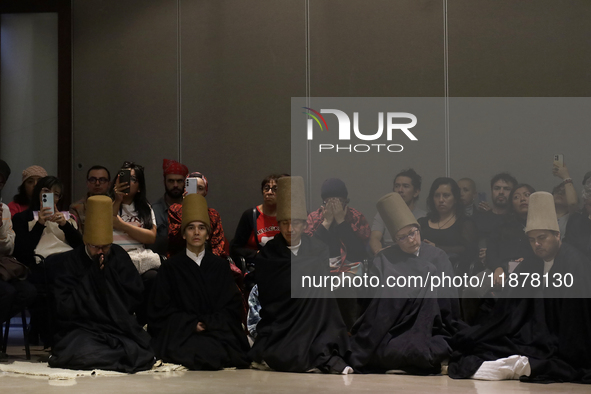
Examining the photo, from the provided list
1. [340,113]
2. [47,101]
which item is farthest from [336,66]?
[47,101]

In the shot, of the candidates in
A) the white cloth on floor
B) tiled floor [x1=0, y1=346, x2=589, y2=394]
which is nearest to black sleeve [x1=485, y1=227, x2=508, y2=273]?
the white cloth on floor

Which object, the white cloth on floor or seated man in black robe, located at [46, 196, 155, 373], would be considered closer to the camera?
the white cloth on floor

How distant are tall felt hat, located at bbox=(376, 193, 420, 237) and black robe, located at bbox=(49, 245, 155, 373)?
1.64 metres

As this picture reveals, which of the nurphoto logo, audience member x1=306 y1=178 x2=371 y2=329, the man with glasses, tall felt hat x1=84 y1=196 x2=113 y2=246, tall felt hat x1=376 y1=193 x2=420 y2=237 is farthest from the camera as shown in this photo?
the nurphoto logo

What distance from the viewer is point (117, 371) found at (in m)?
4.09

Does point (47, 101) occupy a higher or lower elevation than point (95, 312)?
higher

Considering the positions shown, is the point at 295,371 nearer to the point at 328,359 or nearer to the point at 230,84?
the point at 328,359

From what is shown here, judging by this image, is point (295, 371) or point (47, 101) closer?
point (295, 371)

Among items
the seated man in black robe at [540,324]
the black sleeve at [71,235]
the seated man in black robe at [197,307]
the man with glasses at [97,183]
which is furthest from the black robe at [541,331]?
the man with glasses at [97,183]

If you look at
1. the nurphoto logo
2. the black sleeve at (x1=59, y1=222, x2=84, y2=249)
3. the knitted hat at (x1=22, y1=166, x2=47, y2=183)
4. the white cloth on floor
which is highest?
the nurphoto logo

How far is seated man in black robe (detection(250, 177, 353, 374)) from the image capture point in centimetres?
415

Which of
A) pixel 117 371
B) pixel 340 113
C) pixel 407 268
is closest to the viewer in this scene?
pixel 117 371

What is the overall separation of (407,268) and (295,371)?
0.96m

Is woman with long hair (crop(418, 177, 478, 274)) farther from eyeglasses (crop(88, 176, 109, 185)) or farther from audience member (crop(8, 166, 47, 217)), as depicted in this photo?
audience member (crop(8, 166, 47, 217))
